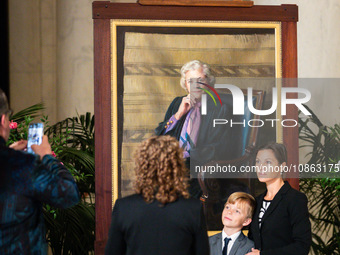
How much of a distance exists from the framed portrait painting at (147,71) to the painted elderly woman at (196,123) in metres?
0.06

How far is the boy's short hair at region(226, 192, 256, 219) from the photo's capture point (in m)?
4.08

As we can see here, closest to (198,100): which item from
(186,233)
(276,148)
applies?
(276,148)

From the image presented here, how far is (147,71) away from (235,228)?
138cm

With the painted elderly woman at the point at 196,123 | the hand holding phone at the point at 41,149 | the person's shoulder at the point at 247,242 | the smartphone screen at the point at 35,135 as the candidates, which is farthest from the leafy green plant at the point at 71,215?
the hand holding phone at the point at 41,149

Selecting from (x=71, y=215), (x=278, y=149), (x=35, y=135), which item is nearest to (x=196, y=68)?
(x=278, y=149)

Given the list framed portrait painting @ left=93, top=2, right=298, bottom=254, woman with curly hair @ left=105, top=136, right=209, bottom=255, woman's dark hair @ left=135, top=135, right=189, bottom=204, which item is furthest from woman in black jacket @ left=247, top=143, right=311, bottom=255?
woman's dark hair @ left=135, top=135, right=189, bottom=204

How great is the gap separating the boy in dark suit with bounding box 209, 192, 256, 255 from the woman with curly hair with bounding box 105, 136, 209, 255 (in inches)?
48.6

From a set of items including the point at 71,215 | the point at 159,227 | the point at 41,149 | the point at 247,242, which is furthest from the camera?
the point at 71,215

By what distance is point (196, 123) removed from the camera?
435cm

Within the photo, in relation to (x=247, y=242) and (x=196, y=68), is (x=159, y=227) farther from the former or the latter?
(x=196, y=68)

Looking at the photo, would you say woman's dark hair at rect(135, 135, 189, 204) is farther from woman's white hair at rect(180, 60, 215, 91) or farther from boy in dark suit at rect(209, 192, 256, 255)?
woman's white hair at rect(180, 60, 215, 91)

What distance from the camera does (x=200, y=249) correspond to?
2.82 metres

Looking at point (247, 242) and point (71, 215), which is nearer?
point (247, 242)

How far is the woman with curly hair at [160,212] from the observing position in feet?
9.09
